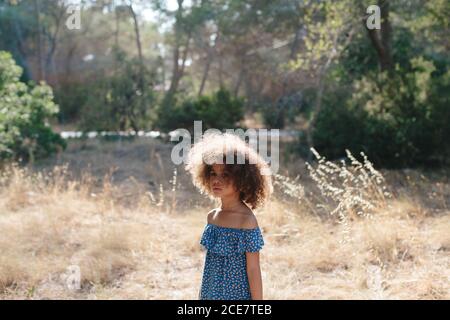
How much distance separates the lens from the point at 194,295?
13.0 ft

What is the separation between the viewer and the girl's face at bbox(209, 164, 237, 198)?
233 cm

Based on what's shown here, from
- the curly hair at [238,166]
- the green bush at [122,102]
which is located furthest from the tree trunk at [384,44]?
the curly hair at [238,166]

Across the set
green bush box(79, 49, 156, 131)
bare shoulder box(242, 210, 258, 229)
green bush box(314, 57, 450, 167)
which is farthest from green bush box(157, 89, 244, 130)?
bare shoulder box(242, 210, 258, 229)

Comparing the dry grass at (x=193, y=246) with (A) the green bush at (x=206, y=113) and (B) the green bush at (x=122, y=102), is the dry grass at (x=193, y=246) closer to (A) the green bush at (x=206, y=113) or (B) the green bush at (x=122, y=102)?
(A) the green bush at (x=206, y=113)

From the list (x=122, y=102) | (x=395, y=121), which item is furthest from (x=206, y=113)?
(x=395, y=121)

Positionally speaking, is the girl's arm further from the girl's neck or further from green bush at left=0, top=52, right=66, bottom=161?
green bush at left=0, top=52, right=66, bottom=161

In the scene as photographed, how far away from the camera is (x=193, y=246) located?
4988 millimetres

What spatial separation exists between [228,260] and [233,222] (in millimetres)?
169

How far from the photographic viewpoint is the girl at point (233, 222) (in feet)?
7.48

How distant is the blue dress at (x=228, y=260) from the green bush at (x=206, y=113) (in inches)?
359

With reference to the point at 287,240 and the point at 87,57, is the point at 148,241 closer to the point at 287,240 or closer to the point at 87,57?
the point at 287,240

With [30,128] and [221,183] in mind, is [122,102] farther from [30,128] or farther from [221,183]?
[221,183]

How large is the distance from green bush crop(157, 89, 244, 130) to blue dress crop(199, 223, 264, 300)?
9.12 metres
